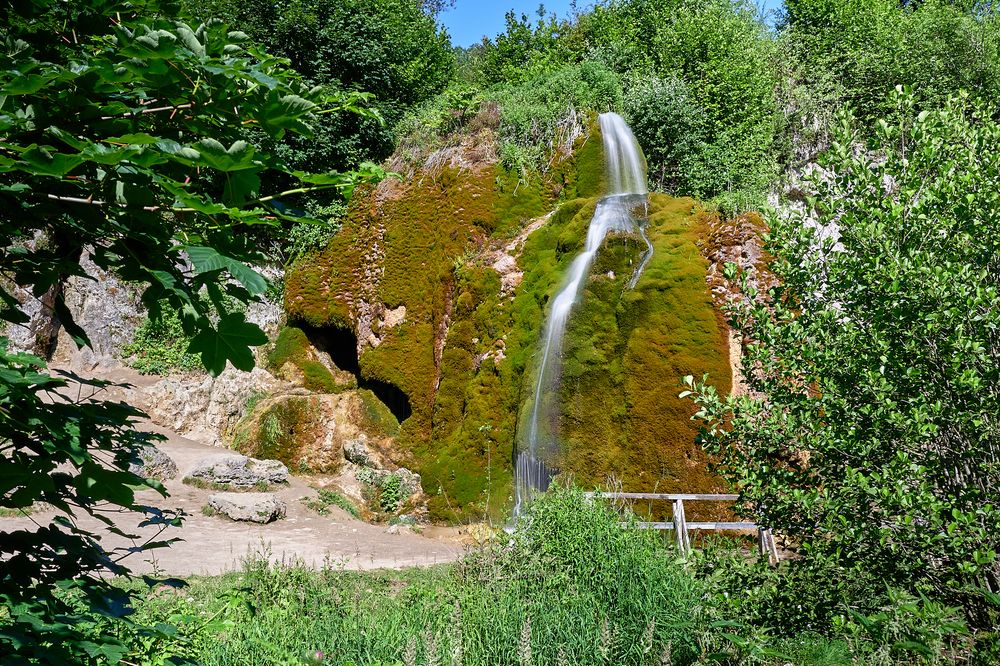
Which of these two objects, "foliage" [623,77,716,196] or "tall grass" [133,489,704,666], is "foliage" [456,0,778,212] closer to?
"foliage" [623,77,716,196]

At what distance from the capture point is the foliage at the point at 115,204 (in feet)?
5.25

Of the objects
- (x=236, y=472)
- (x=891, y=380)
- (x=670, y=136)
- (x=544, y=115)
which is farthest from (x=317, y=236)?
(x=891, y=380)

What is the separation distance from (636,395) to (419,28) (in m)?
20.3

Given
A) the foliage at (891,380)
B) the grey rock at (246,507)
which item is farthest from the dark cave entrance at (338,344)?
the foliage at (891,380)

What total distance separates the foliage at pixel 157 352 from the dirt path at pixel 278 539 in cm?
474

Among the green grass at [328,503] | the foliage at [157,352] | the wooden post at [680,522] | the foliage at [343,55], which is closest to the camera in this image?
the wooden post at [680,522]

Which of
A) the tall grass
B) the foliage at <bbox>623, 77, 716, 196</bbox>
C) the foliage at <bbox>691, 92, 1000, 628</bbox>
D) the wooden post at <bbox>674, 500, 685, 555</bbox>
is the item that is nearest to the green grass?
the tall grass

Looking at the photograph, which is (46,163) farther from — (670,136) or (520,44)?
(520,44)

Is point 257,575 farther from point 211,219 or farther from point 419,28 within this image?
point 419,28

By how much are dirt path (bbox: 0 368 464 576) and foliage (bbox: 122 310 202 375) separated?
474cm

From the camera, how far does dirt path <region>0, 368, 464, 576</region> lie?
9.69 meters

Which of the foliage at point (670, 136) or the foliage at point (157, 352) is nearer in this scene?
the foliage at point (670, 136)

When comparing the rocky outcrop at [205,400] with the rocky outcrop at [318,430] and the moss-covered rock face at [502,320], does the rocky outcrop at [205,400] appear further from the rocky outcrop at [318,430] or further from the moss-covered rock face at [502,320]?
the moss-covered rock face at [502,320]

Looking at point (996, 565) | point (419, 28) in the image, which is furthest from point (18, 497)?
point (419, 28)
